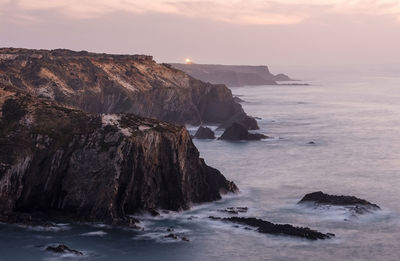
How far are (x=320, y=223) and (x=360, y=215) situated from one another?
5.62m

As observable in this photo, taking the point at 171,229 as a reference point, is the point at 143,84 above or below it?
above

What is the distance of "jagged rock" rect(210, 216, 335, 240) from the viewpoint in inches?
2459

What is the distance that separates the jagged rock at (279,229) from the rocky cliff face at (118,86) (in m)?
69.1

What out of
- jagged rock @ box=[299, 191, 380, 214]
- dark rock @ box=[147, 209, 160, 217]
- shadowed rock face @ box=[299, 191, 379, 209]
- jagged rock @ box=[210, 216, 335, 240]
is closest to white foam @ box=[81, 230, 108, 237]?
dark rock @ box=[147, 209, 160, 217]

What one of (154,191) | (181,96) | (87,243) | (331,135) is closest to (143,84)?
(181,96)

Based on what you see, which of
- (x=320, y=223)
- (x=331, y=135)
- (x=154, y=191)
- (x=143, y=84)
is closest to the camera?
(x=320, y=223)

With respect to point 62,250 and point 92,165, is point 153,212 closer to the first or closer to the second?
point 92,165

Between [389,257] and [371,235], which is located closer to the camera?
[389,257]

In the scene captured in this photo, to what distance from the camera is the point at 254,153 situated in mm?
120250

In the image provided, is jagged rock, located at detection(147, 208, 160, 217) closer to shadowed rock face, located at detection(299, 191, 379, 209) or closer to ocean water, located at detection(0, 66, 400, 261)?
ocean water, located at detection(0, 66, 400, 261)

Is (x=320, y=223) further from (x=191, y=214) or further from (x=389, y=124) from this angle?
(x=389, y=124)

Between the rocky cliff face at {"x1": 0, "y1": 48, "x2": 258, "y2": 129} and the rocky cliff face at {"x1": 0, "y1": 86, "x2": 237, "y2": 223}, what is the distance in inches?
2066

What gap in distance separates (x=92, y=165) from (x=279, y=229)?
20.9m

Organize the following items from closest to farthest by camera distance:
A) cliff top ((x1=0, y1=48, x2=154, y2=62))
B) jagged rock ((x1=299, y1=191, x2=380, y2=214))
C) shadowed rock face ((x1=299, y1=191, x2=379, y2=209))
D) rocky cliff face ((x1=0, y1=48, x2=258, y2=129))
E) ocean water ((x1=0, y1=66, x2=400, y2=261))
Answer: ocean water ((x1=0, y1=66, x2=400, y2=261)) → jagged rock ((x1=299, y1=191, x2=380, y2=214)) → shadowed rock face ((x1=299, y1=191, x2=379, y2=209)) → rocky cliff face ((x1=0, y1=48, x2=258, y2=129)) → cliff top ((x1=0, y1=48, x2=154, y2=62))
